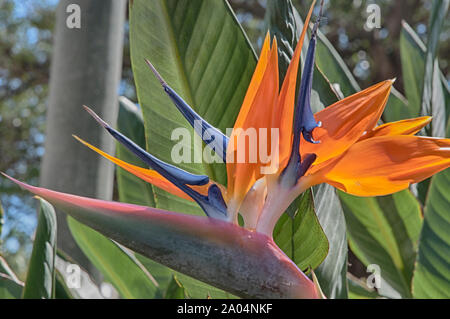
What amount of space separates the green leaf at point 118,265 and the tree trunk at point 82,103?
10.0 inches

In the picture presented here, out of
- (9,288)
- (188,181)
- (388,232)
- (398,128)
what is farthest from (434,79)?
(9,288)

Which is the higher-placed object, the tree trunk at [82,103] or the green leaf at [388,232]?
the tree trunk at [82,103]

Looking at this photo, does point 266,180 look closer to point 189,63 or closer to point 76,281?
point 189,63

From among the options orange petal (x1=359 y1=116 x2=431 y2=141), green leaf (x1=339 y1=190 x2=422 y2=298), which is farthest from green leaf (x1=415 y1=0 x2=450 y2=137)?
orange petal (x1=359 y1=116 x2=431 y2=141)

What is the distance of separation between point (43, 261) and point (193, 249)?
0.94ft

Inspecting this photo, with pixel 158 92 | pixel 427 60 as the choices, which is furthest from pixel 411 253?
pixel 158 92

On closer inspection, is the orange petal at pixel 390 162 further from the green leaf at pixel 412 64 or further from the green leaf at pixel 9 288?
the green leaf at pixel 412 64

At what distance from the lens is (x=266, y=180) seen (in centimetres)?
37

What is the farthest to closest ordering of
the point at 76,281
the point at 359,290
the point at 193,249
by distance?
1. the point at 359,290
2. the point at 76,281
3. the point at 193,249

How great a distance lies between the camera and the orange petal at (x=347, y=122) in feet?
1.18

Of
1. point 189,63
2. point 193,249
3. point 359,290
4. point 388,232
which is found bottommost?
point 359,290

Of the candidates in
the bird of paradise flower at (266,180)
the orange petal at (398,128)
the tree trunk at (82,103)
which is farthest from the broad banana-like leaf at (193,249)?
the tree trunk at (82,103)

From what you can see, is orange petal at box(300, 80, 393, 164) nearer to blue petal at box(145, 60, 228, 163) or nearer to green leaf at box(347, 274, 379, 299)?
blue petal at box(145, 60, 228, 163)

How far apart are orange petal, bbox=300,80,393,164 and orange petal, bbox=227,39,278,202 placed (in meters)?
0.04
